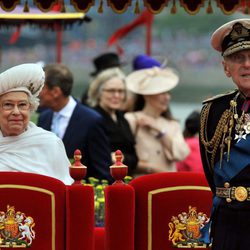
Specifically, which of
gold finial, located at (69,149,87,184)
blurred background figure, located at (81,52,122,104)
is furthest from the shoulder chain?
blurred background figure, located at (81,52,122,104)

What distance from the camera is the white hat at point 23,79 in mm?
6902

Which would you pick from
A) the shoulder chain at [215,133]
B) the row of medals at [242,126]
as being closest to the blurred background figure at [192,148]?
the shoulder chain at [215,133]

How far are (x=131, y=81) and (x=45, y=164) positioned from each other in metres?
3.60

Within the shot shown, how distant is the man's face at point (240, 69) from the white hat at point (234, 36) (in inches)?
1.1

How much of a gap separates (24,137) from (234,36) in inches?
63.0

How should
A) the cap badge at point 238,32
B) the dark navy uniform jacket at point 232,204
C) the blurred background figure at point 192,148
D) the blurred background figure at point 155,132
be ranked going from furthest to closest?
the blurred background figure at point 192,148 < the blurred background figure at point 155,132 < the cap badge at point 238,32 < the dark navy uniform jacket at point 232,204

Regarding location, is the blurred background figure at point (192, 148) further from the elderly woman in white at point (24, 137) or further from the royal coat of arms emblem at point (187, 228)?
the royal coat of arms emblem at point (187, 228)

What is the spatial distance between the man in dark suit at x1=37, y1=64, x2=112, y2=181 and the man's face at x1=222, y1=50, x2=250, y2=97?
288cm

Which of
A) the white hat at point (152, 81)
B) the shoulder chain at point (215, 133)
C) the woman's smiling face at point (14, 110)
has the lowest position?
the shoulder chain at point (215, 133)

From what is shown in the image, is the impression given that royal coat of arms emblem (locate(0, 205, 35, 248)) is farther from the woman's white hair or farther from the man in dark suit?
the woman's white hair

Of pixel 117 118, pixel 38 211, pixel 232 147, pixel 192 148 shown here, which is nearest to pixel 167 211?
pixel 38 211

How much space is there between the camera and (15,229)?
6387 mm

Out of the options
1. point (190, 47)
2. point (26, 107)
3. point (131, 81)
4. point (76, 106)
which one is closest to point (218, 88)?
point (190, 47)

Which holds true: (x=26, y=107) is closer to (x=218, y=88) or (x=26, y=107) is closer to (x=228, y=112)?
(x=228, y=112)
